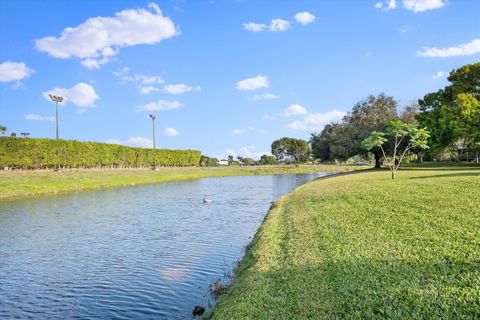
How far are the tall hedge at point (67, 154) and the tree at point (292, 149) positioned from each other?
65.7m

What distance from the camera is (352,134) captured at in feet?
195

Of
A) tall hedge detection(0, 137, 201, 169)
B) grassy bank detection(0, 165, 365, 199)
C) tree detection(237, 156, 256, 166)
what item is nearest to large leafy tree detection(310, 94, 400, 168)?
grassy bank detection(0, 165, 365, 199)

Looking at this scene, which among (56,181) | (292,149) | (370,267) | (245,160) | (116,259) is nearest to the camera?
(370,267)

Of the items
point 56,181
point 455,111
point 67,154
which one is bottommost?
point 56,181

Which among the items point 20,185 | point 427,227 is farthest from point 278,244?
point 20,185

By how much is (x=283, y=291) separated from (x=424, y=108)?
187ft

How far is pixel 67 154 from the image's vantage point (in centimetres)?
6981

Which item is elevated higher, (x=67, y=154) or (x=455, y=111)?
(x=455, y=111)

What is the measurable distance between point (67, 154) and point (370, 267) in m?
69.5

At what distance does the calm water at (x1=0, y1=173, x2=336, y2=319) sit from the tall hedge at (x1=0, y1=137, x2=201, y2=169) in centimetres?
3767

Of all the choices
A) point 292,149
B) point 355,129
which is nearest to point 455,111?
point 355,129

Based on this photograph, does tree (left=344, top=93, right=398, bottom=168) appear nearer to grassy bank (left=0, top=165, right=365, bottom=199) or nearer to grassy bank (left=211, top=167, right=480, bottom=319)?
grassy bank (left=0, top=165, right=365, bottom=199)

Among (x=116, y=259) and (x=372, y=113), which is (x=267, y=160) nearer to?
(x=372, y=113)

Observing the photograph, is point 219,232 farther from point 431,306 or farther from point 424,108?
point 424,108
